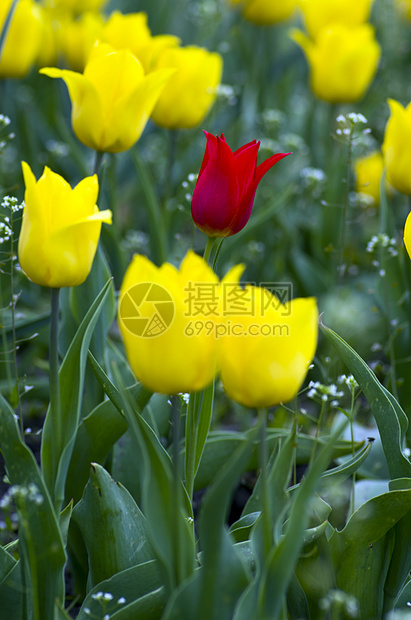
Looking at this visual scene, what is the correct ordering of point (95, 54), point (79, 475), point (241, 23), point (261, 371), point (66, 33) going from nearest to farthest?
point (261, 371) → point (79, 475) → point (95, 54) → point (66, 33) → point (241, 23)

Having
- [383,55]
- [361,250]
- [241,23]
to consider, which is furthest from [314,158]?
[383,55]

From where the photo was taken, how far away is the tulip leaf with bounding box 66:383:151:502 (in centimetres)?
115

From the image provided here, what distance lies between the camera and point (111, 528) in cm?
104

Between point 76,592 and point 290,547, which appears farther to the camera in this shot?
point 76,592

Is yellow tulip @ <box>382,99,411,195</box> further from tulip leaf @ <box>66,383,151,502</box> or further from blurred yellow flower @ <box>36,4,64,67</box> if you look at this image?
blurred yellow flower @ <box>36,4,64,67</box>

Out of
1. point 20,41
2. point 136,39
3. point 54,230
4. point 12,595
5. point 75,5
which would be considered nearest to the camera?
point 54,230

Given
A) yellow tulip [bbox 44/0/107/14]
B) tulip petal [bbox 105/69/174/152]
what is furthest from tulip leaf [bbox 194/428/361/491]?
yellow tulip [bbox 44/0/107/14]

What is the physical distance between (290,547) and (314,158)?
223cm

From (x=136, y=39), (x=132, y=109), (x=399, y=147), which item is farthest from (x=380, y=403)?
(x=136, y=39)

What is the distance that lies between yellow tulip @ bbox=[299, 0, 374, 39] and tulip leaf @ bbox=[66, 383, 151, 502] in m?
1.74

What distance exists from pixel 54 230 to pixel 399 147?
0.77 meters

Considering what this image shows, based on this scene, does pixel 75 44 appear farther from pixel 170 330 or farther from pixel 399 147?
pixel 170 330

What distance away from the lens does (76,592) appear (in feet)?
4.18

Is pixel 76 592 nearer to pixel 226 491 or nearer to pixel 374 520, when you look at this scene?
pixel 374 520
